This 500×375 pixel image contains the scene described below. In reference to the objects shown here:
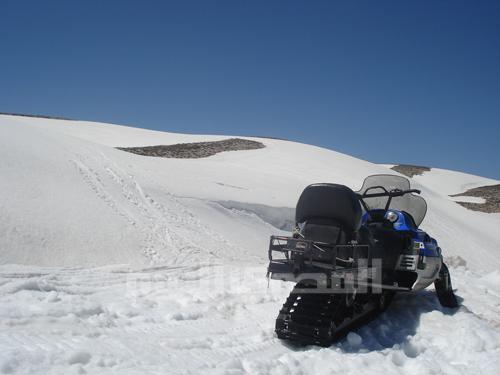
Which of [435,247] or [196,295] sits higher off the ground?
[435,247]

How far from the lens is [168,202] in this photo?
1191 cm

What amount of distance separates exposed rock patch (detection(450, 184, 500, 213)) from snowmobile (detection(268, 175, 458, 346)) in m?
29.3

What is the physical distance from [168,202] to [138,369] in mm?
8447

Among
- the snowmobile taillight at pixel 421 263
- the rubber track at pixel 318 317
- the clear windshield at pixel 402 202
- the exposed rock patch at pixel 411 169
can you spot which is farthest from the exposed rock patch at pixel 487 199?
the rubber track at pixel 318 317

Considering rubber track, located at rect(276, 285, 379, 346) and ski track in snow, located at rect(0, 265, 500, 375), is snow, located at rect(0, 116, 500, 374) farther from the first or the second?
rubber track, located at rect(276, 285, 379, 346)

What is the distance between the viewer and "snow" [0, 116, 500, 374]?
407 cm

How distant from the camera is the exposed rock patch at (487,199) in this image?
107ft

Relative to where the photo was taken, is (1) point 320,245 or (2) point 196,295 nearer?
(1) point 320,245

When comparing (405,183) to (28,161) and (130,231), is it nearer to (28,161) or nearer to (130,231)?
(130,231)

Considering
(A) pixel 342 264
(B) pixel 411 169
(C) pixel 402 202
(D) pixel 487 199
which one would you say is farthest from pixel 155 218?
(B) pixel 411 169

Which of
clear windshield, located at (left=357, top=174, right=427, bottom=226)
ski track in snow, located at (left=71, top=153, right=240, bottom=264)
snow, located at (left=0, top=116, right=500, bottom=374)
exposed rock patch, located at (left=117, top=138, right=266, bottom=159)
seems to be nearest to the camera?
snow, located at (left=0, top=116, right=500, bottom=374)

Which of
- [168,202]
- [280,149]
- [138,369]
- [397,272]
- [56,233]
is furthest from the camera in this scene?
[280,149]

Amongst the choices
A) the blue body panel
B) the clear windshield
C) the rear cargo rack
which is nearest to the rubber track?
the rear cargo rack

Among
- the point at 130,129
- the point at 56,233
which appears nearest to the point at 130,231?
the point at 56,233
